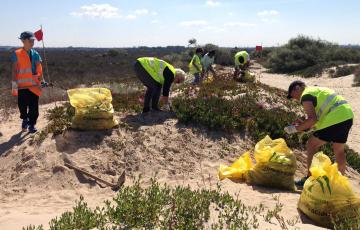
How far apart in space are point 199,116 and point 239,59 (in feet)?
21.5

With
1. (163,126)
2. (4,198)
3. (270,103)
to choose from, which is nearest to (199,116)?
(163,126)

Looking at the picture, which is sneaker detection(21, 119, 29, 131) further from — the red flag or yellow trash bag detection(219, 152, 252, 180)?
yellow trash bag detection(219, 152, 252, 180)

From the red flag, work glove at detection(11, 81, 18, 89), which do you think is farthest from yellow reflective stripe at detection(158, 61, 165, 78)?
work glove at detection(11, 81, 18, 89)

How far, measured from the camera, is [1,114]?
9.15m

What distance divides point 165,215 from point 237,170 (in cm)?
239

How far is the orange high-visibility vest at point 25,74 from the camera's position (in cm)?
696

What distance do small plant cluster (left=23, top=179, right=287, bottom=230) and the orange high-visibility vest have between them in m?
3.51

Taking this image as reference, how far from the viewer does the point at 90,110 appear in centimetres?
Result: 678

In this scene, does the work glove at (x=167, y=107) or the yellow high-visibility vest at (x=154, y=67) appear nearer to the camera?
the yellow high-visibility vest at (x=154, y=67)

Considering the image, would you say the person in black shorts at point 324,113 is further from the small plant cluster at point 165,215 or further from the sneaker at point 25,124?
the sneaker at point 25,124

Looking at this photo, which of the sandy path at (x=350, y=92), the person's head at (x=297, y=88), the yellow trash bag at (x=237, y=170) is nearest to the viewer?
the person's head at (x=297, y=88)

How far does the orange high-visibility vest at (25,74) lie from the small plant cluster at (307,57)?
22.6 m

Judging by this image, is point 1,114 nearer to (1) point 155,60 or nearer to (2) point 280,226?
(1) point 155,60

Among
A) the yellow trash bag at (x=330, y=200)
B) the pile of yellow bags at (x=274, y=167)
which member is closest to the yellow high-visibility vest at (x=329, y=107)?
the pile of yellow bags at (x=274, y=167)
